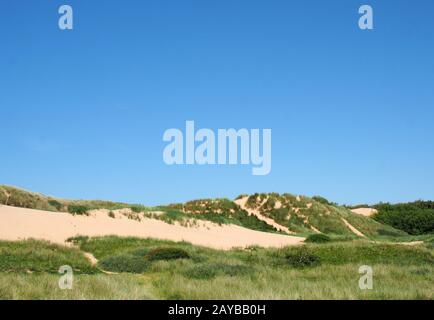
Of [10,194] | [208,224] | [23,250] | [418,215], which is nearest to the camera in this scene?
[23,250]

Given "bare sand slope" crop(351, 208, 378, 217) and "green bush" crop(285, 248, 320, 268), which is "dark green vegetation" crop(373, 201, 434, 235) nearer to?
"bare sand slope" crop(351, 208, 378, 217)

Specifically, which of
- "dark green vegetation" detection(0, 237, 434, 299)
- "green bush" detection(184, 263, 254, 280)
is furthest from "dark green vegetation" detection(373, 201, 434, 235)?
"green bush" detection(184, 263, 254, 280)

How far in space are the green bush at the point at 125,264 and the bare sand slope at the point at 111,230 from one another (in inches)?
468

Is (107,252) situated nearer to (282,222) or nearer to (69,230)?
(69,230)

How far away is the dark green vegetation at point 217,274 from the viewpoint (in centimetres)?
1338

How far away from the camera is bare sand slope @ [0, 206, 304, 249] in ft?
123

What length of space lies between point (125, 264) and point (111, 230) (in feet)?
62.9

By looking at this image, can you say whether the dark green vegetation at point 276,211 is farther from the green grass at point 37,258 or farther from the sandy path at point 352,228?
the green grass at point 37,258

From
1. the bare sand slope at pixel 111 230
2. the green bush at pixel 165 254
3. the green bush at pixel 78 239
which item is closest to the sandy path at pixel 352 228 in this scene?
the bare sand slope at pixel 111 230

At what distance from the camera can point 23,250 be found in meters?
26.3

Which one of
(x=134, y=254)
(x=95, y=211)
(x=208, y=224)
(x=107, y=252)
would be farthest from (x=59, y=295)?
(x=208, y=224)

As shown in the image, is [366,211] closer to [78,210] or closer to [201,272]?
[78,210]

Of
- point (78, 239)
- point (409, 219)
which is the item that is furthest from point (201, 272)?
point (409, 219)
